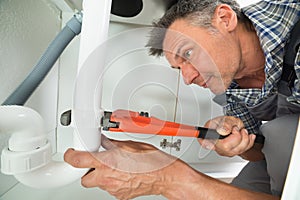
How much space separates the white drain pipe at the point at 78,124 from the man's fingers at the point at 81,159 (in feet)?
0.04

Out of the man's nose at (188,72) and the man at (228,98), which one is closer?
the man at (228,98)

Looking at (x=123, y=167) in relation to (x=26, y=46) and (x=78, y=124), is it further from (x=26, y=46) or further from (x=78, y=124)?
(x=26, y=46)

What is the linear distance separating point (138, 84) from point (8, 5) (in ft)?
1.03

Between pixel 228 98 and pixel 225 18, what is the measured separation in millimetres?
293

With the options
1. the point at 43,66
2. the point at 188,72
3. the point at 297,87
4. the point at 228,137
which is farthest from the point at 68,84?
the point at 297,87

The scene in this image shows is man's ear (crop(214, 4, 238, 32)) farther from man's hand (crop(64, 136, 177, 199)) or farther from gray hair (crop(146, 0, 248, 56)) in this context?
man's hand (crop(64, 136, 177, 199))

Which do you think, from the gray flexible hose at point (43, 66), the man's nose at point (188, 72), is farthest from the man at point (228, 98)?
the gray flexible hose at point (43, 66)

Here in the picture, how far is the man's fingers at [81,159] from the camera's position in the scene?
15.9 inches

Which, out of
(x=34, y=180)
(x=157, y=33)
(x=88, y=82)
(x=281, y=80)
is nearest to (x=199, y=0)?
(x=157, y=33)

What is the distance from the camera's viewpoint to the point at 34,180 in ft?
1.29

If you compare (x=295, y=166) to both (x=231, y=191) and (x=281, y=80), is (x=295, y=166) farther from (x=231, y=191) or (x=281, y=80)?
(x=281, y=80)

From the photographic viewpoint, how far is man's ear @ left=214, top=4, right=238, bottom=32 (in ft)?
2.25

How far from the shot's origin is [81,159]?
40 centimetres

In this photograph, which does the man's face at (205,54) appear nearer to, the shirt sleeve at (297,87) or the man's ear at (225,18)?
the man's ear at (225,18)
